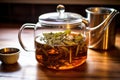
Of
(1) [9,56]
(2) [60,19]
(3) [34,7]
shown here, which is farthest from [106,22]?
(3) [34,7]

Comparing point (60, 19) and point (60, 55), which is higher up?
point (60, 19)

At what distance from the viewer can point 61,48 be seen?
0.78 metres

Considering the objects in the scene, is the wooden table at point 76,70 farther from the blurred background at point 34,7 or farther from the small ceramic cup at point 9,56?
the blurred background at point 34,7

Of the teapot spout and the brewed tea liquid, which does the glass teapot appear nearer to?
the brewed tea liquid

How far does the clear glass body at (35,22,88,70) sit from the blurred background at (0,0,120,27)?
55cm

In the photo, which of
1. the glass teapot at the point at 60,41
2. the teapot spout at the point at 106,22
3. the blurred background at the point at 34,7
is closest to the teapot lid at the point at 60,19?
the glass teapot at the point at 60,41

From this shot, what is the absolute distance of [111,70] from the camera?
0.81 m

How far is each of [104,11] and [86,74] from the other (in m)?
0.39

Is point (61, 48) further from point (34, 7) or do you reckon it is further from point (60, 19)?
point (34, 7)

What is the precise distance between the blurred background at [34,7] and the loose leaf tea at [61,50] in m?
0.57

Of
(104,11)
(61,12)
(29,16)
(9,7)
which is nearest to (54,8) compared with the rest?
(29,16)

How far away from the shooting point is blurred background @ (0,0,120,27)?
1368mm

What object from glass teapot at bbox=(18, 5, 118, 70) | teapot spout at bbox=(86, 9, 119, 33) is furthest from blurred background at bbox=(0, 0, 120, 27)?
glass teapot at bbox=(18, 5, 118, 70)

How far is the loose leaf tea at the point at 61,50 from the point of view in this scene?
0.78 m
